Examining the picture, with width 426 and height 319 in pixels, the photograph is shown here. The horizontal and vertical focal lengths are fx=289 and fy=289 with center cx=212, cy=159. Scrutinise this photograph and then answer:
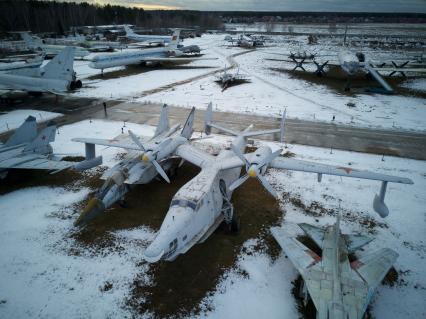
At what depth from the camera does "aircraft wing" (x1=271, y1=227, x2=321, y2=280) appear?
541 inches

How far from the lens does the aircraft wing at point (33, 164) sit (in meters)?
21.2

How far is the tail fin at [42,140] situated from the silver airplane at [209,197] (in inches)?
459

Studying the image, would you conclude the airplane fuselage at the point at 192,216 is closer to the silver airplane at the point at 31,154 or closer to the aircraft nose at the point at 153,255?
the aircraft nose at the point at 153,255

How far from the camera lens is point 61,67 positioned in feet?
138

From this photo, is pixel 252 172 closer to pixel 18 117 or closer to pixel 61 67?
pixel 18 117

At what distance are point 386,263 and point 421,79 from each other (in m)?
63.7

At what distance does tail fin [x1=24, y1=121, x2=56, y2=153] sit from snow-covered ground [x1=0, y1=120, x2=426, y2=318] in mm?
3245

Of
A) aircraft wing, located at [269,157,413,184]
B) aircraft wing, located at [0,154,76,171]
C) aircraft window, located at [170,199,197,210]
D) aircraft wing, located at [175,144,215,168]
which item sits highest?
aircraft wing, located at [269,157,413,184]

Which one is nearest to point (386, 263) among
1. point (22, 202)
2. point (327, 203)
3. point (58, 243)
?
point (327, 203)

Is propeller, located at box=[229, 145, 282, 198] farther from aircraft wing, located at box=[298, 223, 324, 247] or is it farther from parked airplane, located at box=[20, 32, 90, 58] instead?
parked airplane, located at box=[20, 32, 90, 58]

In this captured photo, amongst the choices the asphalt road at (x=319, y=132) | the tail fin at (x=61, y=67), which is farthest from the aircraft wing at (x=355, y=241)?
the tail fin at (x=61, y=67)

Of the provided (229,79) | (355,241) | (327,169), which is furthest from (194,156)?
(229,79)

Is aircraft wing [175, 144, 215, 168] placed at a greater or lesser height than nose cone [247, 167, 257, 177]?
lesser

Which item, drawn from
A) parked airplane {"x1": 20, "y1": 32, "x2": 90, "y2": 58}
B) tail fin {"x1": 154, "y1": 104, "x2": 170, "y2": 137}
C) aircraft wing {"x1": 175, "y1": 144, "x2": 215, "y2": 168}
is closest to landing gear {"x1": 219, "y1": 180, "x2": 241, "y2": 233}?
aircraft wing {"x1": 175, "y1": 144, "x2": 215, "y2": 168}
